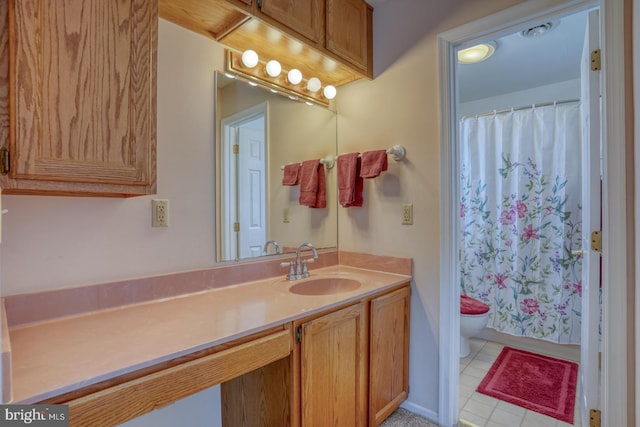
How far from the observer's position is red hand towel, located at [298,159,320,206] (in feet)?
6.76

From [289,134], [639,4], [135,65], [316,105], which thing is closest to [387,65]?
[316,105]

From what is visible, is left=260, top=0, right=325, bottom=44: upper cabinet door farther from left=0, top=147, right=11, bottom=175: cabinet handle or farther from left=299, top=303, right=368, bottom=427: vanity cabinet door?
left=299, top=303, right=368, bottom=427: vanity cabinet door

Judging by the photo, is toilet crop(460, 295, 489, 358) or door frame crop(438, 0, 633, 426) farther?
toilet crop(460, 295, 489, 358)

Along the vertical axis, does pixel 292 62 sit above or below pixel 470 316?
above

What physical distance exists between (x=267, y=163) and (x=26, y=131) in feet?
3.72

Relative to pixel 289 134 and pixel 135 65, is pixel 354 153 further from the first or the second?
pixel 135 65

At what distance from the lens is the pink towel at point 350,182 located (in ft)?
6.43

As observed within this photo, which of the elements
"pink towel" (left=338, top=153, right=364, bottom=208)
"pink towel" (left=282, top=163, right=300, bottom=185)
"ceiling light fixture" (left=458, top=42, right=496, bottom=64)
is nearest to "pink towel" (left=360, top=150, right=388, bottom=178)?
"pink towel" (left=338, top=153, right=364, bottom=208)

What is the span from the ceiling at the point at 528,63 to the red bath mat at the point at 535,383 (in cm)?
221

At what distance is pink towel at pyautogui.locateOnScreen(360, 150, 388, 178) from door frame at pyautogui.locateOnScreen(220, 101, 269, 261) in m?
0.75

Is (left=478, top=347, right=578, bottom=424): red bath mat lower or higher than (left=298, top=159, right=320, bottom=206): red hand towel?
lower

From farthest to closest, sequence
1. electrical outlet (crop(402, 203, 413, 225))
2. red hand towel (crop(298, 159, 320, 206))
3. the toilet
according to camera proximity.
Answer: the toilet < red hand towel (crop(298, 159, 320, 206)) < electrical outlet (crop(402, 203, 413, 225))

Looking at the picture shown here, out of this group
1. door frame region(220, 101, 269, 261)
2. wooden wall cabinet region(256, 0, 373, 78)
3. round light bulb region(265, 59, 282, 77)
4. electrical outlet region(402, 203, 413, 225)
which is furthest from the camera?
electrical outlet region(402, 203, 413, 225)

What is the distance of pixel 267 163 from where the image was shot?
6.06ft
